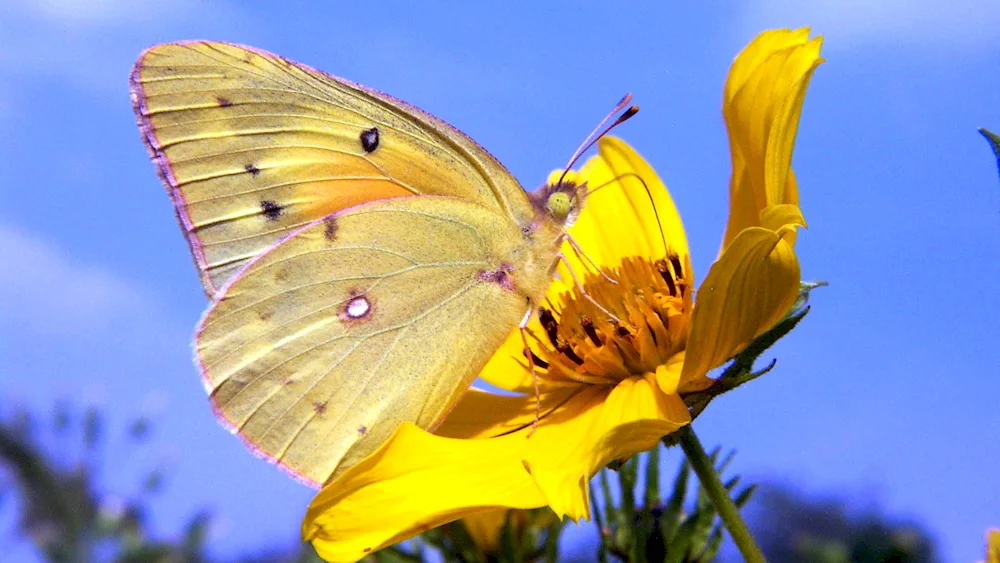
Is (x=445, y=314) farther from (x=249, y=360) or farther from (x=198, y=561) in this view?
(x=198, y=561)

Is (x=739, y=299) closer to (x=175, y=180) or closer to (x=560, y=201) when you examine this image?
(x=560, y=201)

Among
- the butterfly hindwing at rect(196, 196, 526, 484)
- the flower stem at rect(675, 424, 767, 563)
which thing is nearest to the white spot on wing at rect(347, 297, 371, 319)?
the butterfly hindwing at rect(196, 196, 526, 484)

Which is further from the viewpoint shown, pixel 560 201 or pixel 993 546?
pixel 560 201

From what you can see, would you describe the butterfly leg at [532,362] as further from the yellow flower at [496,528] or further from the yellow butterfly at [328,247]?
the yellow flower at [496,528]

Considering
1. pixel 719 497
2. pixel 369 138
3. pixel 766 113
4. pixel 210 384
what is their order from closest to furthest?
pixel 719 497 → pixel 766 113 → pixel 210 384 → pixel 369 138

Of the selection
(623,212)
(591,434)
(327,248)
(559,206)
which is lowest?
(591,434)

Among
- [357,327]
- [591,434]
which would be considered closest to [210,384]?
[357,327]

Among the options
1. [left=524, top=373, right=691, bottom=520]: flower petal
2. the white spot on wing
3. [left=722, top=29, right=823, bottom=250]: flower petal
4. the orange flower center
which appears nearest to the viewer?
[left=524, top=373, right=691, bottom=520]: flower petal

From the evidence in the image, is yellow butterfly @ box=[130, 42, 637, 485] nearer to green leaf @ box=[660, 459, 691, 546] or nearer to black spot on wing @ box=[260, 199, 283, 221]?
black spot on wing @ box=[260, 199, 283, 221]
